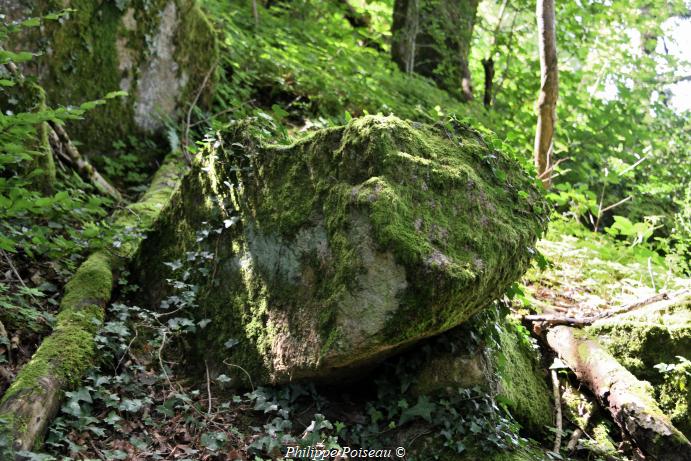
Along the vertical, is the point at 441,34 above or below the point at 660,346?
above

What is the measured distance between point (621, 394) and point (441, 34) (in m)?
7.91

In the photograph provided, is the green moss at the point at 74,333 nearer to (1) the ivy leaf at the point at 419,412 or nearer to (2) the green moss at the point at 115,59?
(1) the ivy leaf at the point at 419,412

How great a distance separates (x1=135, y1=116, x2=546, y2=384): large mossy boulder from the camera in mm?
2941

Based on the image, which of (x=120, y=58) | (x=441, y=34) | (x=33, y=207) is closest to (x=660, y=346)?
(x=33, y=207)

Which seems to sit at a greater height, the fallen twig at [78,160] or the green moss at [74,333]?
the fallen twig at [78,160]

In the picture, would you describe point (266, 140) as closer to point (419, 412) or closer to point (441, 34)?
point (419, 412)

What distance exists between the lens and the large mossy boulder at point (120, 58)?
16.7 feet

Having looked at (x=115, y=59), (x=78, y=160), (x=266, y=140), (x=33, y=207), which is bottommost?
(x=78, y=160)

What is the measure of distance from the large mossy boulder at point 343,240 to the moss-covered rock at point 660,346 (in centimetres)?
145

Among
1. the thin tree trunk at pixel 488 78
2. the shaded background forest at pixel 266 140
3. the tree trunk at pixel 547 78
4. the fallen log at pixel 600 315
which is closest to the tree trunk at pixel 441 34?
the shaded background forest at pixel 266 140

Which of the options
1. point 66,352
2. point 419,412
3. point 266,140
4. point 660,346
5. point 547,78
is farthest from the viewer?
point 547,78

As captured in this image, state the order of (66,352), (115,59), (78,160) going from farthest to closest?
1. (115,59)
2. (78,160)
3. (66,352)

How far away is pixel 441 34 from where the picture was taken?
10.0m

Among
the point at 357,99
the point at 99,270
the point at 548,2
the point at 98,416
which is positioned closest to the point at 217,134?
the point at 99,270
